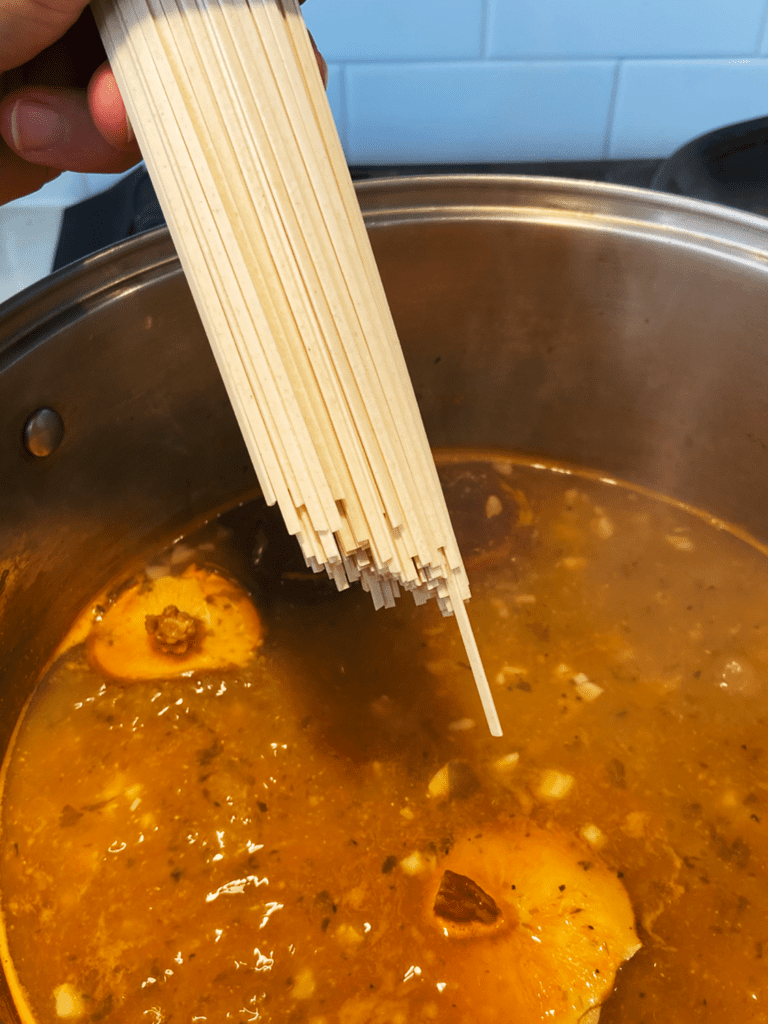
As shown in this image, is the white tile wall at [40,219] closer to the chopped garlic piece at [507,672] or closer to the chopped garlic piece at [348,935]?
the chopped garlic piece at [507,672]

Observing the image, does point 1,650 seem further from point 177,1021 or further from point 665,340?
point 665,340

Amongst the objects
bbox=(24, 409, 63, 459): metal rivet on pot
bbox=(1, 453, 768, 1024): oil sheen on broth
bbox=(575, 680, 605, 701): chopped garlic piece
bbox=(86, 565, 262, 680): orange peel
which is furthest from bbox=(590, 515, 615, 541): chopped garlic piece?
bbox=(24, 409, 63, 459): metal rivet on pot

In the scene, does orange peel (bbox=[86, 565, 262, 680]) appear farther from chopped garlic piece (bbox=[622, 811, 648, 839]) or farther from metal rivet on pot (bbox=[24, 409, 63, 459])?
chopped garlic piece (bbox=[622, 811, 648, 839])

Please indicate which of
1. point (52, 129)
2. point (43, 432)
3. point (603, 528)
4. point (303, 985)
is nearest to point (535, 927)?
point (303, 985)

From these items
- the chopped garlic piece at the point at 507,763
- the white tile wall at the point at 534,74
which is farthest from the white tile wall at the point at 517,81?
the chopped garlic piece at the point at 507,763

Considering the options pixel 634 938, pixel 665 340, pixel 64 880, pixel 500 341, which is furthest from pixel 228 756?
pixel 665 340

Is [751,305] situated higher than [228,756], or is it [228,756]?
[751,305]
